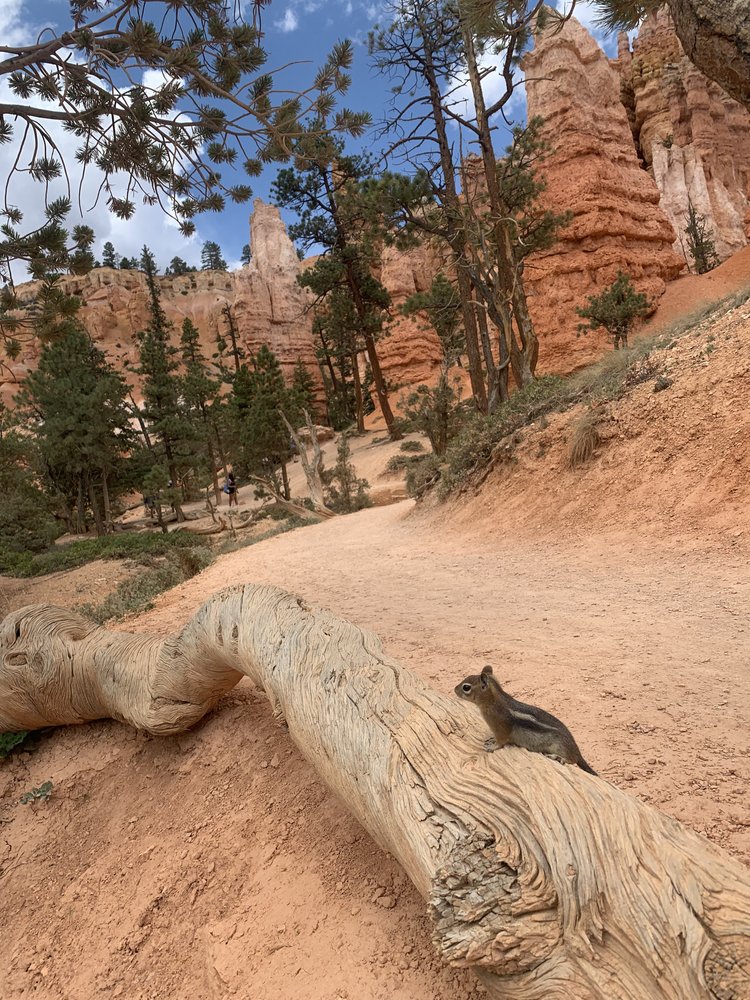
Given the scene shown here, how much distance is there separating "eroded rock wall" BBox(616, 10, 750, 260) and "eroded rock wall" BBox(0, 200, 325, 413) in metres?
28.8

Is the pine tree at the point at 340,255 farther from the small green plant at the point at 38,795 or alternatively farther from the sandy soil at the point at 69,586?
the small green plant at the point at 38,795

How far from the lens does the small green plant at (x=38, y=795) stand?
3.69m

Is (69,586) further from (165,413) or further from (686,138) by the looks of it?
(686,138)

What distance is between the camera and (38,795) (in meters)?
3.71

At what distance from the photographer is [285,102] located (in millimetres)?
→ 5371

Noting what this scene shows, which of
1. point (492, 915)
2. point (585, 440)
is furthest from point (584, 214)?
point (492, 915)

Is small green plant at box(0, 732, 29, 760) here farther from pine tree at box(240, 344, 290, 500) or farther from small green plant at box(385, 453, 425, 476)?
pine tree at box(240, 344, 290, 500)

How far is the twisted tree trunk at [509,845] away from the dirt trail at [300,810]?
0.32 m

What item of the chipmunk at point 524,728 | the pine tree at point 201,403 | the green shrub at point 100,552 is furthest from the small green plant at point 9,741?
the pine tree at point 201,403

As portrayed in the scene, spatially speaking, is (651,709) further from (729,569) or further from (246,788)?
(729,569)

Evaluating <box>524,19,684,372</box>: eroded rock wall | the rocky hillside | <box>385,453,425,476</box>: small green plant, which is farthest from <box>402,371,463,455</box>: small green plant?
<box>524,19,684,372</box>: eroded rock wall

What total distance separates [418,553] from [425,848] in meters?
6.82

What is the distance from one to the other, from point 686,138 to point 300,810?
163 feet

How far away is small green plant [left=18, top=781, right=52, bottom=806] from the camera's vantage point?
3.69 m
